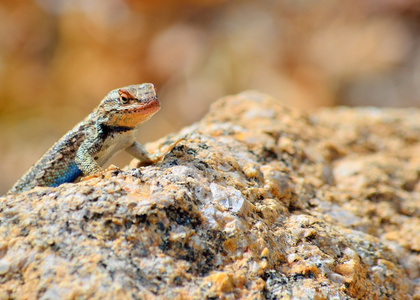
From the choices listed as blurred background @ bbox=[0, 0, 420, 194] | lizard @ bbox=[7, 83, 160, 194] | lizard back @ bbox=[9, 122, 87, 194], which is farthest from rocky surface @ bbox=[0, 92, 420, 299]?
blurred background @ bbox=[0, 0, 420, 194]

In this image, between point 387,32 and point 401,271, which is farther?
point 387,32

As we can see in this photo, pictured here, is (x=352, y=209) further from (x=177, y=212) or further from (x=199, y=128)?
(x=177, y=212)

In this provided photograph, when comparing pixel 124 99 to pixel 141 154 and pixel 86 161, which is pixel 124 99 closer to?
pixel 141 154

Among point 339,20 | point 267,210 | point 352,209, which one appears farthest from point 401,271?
point 339,20

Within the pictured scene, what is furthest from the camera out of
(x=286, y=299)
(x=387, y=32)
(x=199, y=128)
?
(x=387, y=32)

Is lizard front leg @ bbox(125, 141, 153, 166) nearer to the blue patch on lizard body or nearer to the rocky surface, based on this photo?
the rocky surface

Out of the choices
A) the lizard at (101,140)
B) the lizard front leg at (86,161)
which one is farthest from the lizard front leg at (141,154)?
the lizard front leg at (86,161)

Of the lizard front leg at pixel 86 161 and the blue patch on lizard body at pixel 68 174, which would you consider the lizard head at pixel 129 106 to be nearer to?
the lizard front leg at pixel 86 161

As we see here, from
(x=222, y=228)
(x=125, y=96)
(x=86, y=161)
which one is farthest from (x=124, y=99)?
(x=222, y=228)
